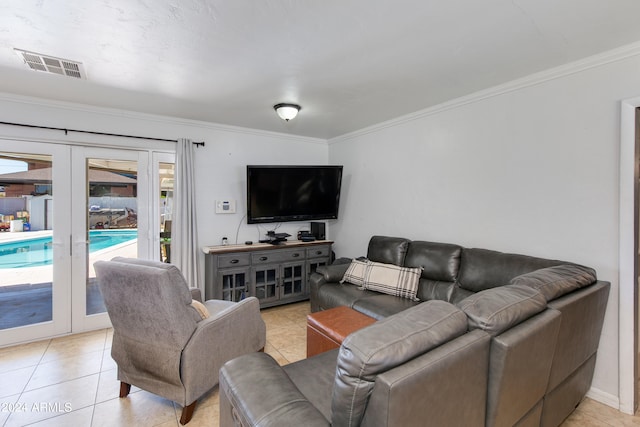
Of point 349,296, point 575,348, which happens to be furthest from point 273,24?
point 575,348

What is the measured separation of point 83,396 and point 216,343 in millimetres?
1095

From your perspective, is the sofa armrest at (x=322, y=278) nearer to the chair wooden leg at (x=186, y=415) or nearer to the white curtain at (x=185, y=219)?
the white curtain at (x=185, y=219)

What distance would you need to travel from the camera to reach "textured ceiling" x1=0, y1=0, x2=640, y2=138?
1584mm

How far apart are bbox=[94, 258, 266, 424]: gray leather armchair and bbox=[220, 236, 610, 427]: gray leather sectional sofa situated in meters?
0.64

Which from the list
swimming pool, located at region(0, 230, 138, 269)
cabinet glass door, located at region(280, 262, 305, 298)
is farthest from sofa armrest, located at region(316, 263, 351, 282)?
swimming pool, located at region(0, 230, 138, 269)

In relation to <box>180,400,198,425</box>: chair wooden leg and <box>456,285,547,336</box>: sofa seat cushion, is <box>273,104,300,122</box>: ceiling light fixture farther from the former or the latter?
<box>180,400,198,425</box>: chair wooden leg

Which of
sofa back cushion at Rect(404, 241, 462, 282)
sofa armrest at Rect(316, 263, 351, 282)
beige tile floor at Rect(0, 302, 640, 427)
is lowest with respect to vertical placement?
beige tile floor at Rect(0, 302, 640, 427)

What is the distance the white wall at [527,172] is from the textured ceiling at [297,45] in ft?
0.73

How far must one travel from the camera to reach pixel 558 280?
1.67 meters

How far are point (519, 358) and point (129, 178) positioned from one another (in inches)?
151

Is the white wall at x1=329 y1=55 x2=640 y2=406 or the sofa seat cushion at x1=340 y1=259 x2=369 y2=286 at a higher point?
the white wall at x1=329 y1=55 x2=640 y2=406

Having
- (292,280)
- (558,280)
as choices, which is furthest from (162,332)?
(558,280)

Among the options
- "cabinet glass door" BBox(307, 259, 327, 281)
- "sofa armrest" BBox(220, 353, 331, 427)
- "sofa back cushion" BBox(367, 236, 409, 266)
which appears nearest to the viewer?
"sofa armrest" BBox(220, 353, 331, 427)

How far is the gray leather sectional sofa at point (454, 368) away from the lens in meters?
0.89
